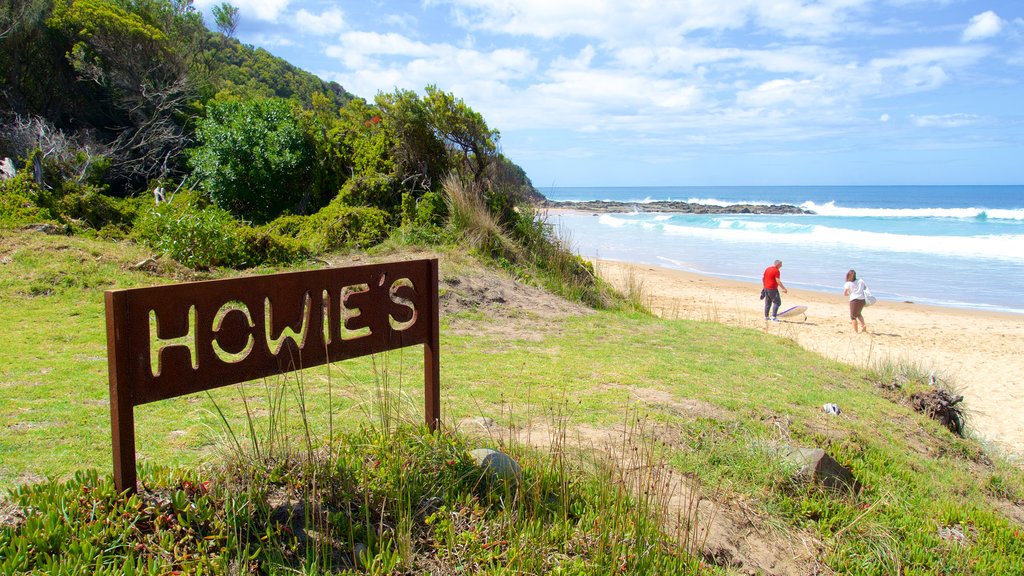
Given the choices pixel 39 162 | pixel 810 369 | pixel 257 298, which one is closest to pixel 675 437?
pixel 257 298

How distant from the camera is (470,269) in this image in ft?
34.7

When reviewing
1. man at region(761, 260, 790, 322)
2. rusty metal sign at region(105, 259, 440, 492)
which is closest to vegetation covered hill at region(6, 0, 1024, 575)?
rusty metal sign at region(105, 259, 440, 492)

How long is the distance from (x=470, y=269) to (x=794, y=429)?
6072 mm

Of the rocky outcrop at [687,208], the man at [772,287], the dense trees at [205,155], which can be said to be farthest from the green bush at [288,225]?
the rocky outcrop at [687,208]

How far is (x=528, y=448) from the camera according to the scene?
396 cm

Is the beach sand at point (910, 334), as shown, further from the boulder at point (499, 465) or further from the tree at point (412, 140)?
the boulder at point (499, 465)

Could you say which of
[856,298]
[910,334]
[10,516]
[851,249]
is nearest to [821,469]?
[10,516]

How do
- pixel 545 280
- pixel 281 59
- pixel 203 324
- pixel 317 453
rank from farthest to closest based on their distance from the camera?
pixel 281 59
pixel 545 280
pixel 317 453
pixel 203 324

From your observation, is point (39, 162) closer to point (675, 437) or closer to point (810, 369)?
point (675, 437)

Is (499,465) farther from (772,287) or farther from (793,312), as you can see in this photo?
(793,312)

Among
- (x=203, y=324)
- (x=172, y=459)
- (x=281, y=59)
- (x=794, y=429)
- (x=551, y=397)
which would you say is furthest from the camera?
(x=281, y=59)

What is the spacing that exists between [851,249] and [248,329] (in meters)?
32.8

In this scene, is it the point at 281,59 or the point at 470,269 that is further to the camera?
the point at 281,59

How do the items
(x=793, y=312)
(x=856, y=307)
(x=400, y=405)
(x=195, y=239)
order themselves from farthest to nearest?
1. (x=793, y=312)
2. (x=856, y=307)
3. (x=195, y=239)
4. (x=400, y=405)
